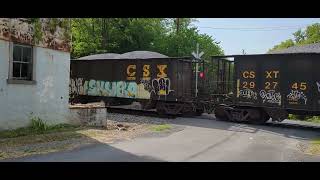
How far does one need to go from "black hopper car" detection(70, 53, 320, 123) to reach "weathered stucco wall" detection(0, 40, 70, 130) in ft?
23.7

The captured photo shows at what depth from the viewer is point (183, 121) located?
62.3ft

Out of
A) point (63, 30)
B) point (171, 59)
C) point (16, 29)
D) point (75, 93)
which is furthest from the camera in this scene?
point (75, 93)

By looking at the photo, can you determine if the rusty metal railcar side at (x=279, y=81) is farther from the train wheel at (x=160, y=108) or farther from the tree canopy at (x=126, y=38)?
the tree canopy at (x=126, y=38)

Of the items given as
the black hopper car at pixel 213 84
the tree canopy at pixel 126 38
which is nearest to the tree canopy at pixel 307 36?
the tree canopy at pixel 126 38

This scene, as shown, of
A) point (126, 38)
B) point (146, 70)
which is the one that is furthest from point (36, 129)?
point (126, 38)

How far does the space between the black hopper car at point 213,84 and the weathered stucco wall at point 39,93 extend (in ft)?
23.7

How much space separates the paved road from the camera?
9602 millimetres

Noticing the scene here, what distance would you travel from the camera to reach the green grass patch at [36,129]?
11.9 meters

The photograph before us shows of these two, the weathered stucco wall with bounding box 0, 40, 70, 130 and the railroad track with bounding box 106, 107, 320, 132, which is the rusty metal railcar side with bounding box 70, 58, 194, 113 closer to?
the railroad track with bounding box 106, 107, 320, 132
